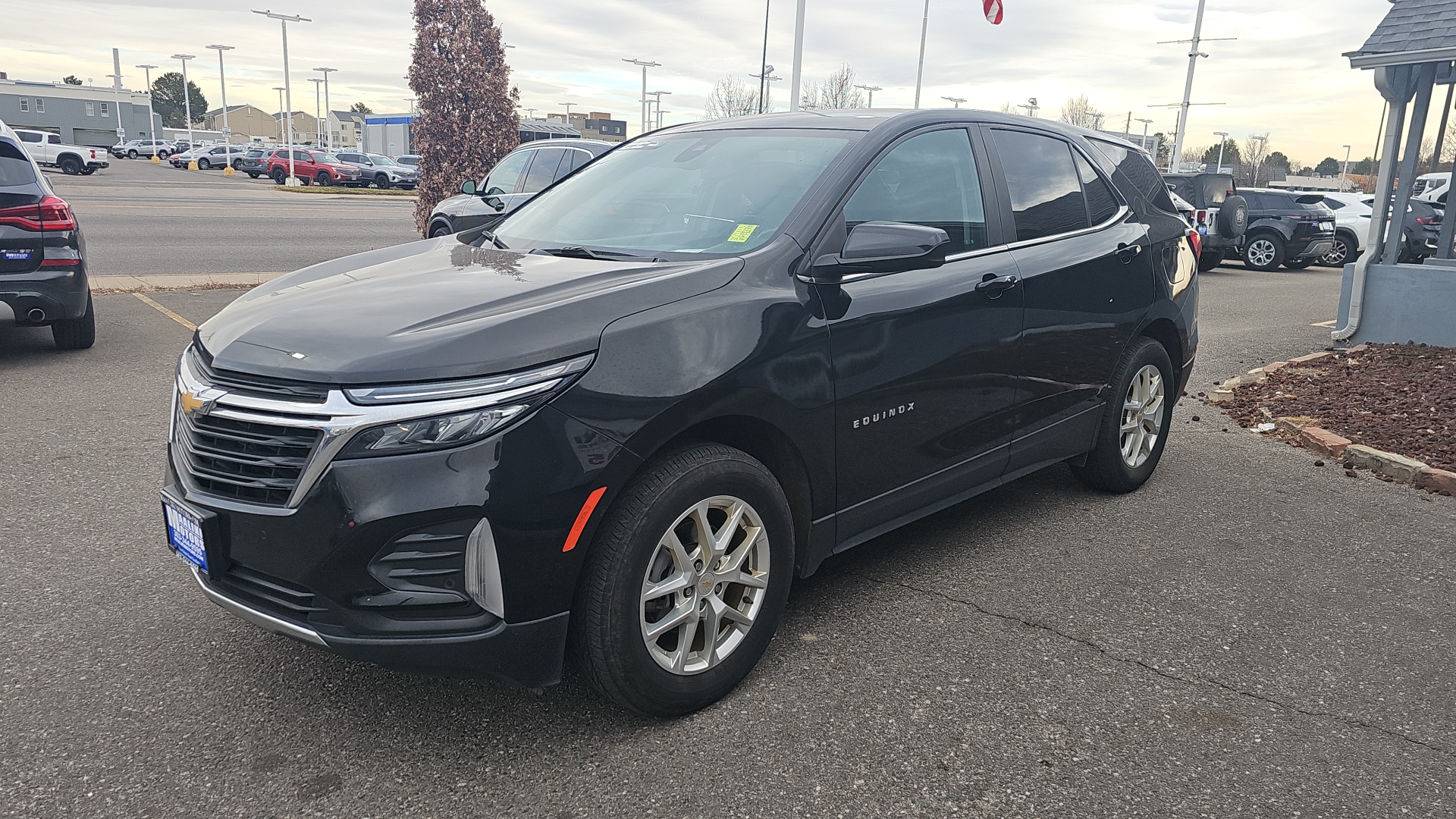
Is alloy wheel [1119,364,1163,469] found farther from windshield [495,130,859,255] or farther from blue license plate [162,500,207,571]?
blue license plate [162,500,207,571]

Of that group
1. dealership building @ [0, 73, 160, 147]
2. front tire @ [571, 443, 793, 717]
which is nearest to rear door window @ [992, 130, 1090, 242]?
front tire @ [571, 443, 793, 717]

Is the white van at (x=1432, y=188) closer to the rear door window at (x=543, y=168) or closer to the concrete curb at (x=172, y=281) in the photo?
the rear door window at (x=543, y=168)

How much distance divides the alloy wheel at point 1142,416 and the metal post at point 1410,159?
19.9 ft

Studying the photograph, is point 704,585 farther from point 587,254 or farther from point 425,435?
point 587,254

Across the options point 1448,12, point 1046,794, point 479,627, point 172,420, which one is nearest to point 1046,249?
point 1046,794

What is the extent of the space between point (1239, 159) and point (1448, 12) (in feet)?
359

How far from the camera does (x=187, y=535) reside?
8.98 ft

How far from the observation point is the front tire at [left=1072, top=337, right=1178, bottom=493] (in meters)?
4.73

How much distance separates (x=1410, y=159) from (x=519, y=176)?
940 cm

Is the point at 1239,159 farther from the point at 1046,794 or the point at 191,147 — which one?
the point at 1046,794

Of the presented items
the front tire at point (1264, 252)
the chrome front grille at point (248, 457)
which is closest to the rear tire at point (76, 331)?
the chrome front grille at point (248, 457)

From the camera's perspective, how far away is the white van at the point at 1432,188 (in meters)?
18.8

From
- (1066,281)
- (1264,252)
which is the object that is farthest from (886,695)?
(1264,252)

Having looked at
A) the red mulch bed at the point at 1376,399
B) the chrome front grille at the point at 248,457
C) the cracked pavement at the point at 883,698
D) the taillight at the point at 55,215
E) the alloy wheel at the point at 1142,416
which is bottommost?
the cracked pavement at the point at 883,698
